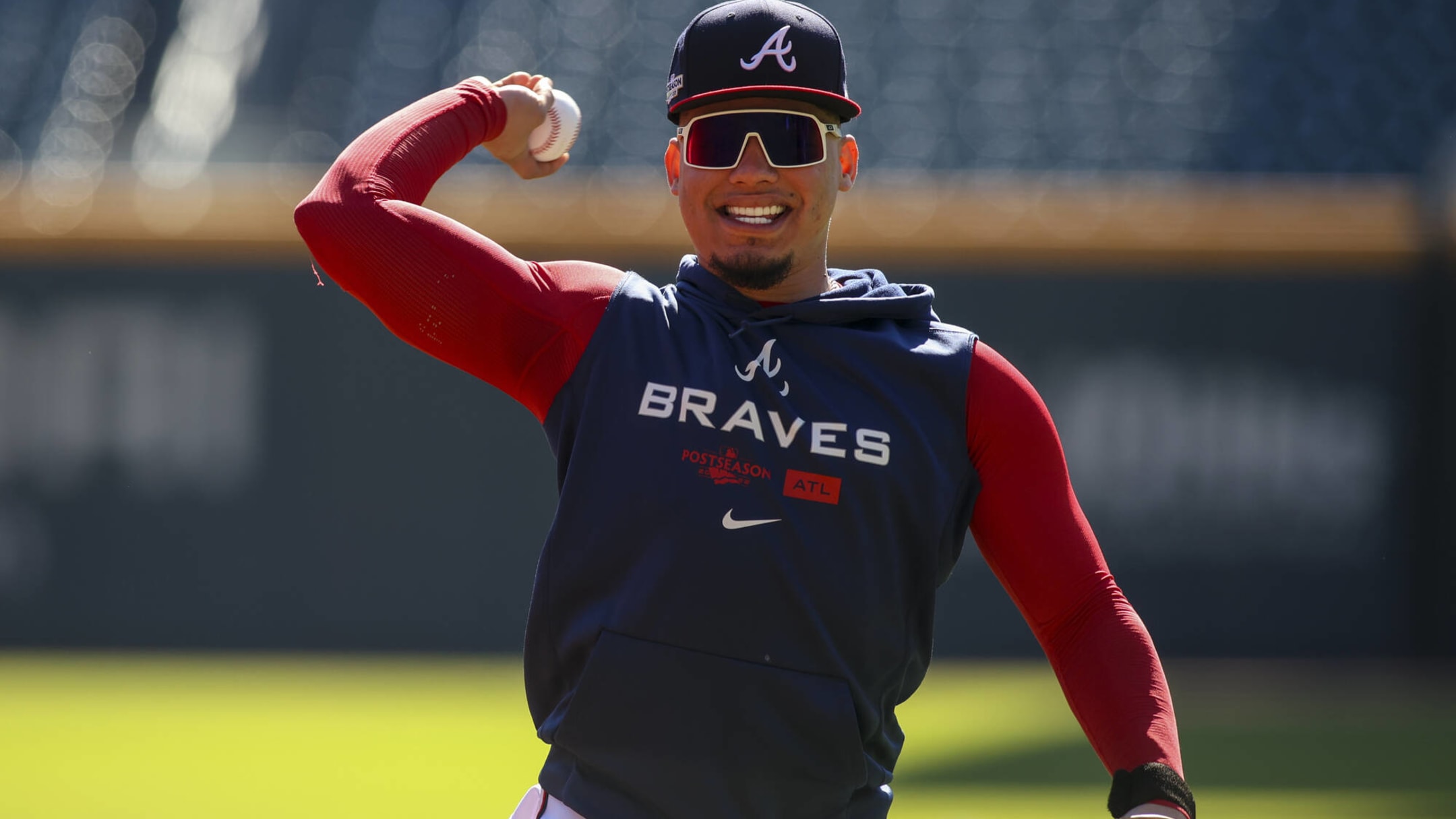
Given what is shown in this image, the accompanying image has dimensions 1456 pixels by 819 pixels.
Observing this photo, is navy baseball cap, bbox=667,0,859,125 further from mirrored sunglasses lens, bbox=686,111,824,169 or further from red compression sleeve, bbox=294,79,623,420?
red compression sleeve, bbox=294,79,623,420

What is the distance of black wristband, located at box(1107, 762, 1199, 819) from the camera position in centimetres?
203

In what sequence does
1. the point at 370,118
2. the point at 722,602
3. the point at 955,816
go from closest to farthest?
the point at 722,602 → the point at 955,816 → the point at 370,118

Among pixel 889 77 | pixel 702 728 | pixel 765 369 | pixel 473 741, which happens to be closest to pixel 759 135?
pixel 765 369

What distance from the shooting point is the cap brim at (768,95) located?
2258mm

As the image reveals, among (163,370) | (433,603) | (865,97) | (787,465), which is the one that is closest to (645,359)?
(787,465)

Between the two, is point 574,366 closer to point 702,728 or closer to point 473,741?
point 702,728

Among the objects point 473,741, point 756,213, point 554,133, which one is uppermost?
point 554,133

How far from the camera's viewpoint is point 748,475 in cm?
212

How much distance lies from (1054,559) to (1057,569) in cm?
1

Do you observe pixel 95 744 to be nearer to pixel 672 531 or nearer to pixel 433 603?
pixel 433 603

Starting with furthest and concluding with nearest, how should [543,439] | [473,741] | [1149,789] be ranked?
Answer: [543,439], [473,741], [1149,789]

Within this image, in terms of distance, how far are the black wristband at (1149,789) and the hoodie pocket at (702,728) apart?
0.38 meters

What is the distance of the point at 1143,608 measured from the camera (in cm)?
840

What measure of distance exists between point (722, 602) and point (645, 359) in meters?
0.37
